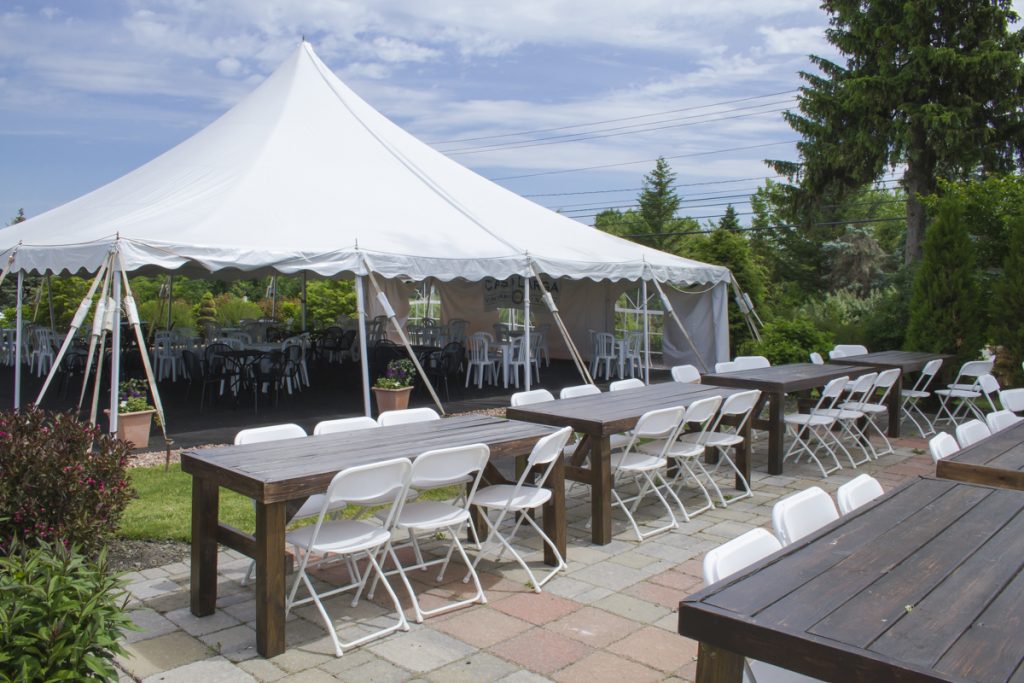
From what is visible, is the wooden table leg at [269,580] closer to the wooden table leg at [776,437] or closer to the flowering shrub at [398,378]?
the wooden table leg at [776,437]

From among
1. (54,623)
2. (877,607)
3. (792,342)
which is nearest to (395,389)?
(792,342)

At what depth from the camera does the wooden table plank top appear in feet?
10.5

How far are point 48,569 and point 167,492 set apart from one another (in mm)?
3671

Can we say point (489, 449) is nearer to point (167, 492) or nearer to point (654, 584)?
point (654, 584)

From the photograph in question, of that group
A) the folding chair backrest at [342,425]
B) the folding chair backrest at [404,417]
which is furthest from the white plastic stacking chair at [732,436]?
the folding chair backrest at [342,425]

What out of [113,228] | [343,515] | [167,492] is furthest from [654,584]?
[113,228]

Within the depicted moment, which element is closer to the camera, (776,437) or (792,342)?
(776,437)

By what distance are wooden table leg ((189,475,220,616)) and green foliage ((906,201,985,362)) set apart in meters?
9.36

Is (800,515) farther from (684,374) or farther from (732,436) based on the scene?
(684,374)

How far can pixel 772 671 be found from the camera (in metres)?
2.25

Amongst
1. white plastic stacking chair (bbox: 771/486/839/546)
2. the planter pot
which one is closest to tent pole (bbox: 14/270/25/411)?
the planter pot

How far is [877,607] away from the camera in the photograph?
193 centimetres

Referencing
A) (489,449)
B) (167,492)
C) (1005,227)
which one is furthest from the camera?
(1005,227)

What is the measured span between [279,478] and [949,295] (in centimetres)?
949
